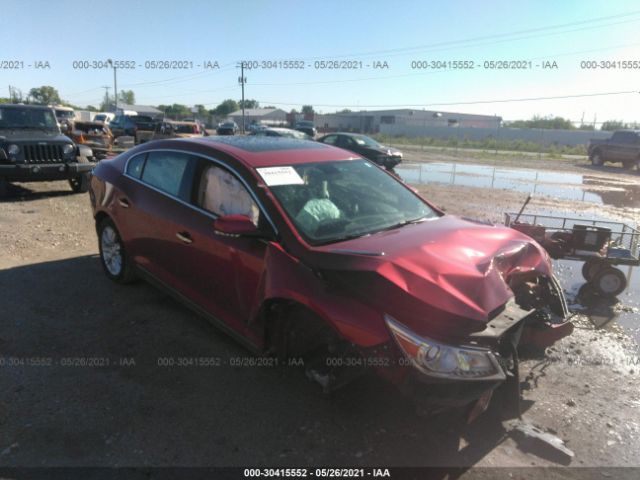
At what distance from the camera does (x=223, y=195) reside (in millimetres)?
3738

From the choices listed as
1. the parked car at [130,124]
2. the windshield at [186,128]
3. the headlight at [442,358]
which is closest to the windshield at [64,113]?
the parked car at [130,124]

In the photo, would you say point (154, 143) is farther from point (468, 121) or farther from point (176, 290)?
point (468, 121)

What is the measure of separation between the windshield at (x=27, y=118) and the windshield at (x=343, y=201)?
377 inches

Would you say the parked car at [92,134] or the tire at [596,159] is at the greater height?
the parked car at [92,134]

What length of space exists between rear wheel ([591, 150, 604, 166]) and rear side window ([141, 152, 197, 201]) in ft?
94.8

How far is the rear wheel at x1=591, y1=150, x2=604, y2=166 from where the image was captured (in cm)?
2723

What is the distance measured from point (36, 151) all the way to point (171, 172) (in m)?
7.33

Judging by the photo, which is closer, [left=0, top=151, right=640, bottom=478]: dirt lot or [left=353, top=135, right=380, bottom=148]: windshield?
[left=0, top=151, right=640, bottom=478]: dirt lot

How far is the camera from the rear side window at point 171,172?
13.2 feet

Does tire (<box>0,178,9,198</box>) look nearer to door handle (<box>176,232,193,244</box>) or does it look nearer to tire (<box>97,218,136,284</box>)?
tire (<box>97,218,136,284</box>)

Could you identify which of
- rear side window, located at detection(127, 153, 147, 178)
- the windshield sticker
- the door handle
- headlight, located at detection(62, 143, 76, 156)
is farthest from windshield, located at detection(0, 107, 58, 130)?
the windshield sticker

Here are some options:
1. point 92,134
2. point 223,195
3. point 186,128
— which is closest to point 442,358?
point 223,195

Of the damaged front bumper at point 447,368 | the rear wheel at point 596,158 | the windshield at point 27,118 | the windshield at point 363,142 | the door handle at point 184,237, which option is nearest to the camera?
the damaged front bumper at point 447,368

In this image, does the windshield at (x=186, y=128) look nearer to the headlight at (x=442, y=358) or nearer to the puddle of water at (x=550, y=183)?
the puddle of water at (x=550, y=183)
